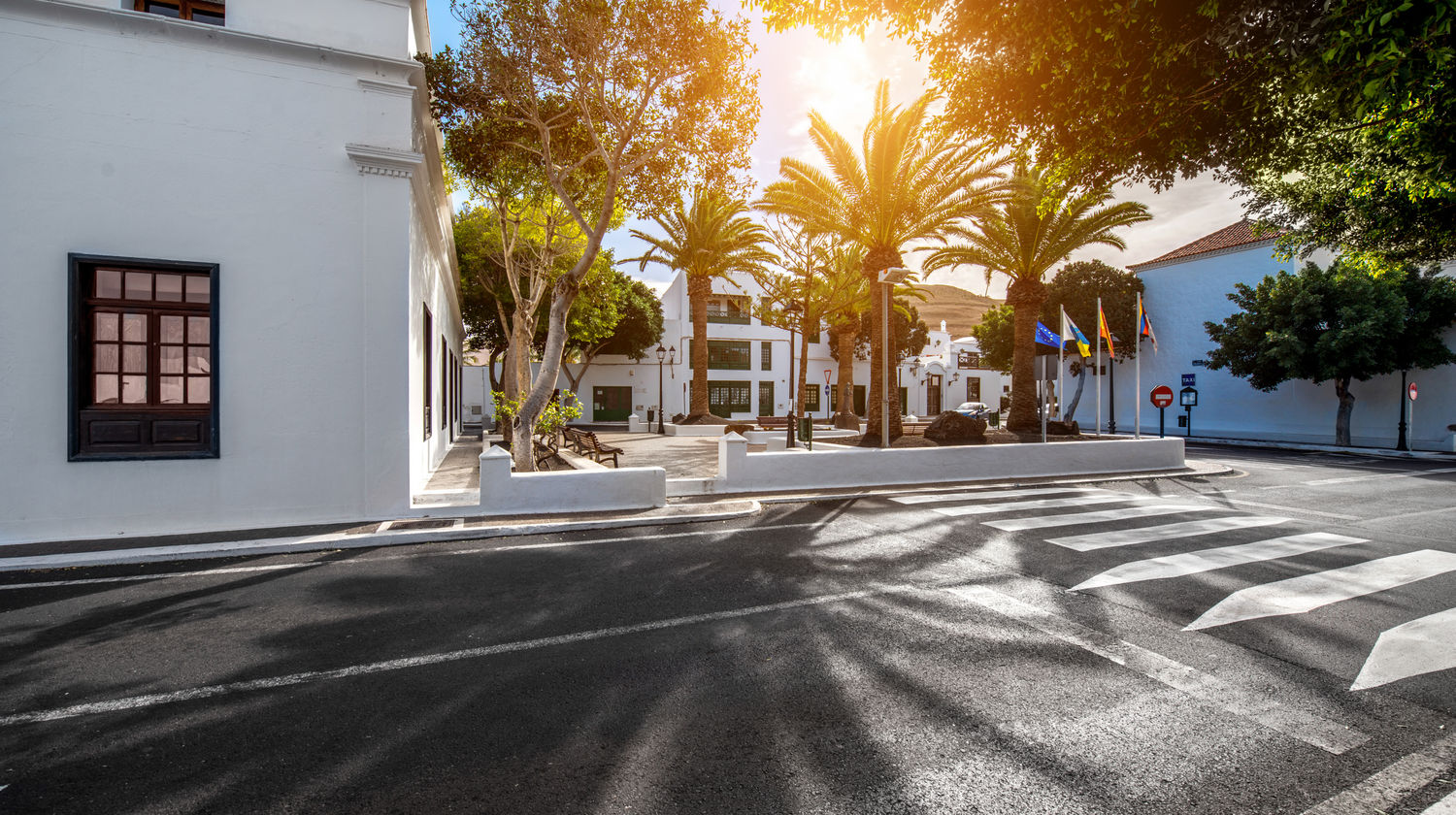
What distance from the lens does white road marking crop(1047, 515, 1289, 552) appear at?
7.38 metres

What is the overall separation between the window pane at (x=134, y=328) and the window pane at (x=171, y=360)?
0.26 m

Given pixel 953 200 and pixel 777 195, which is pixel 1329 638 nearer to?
pixel 953 200

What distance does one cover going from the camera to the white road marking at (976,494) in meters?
10.7

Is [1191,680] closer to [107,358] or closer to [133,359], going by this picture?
[133,359]

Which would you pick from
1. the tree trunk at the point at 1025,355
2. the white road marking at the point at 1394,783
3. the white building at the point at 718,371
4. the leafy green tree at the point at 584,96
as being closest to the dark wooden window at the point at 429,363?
Result: the leafy green tree at the point at 584,96

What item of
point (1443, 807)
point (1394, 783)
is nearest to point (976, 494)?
point (1394, 783)

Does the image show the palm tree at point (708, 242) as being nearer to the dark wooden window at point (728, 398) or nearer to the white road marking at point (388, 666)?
the dark wooden window at point (728, 398)

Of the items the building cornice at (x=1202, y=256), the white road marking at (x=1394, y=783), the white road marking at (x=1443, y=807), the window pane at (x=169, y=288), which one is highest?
the building cornice at (x=1202, y=256)

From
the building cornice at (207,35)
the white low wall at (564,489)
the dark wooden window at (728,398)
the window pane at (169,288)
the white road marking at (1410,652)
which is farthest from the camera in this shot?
the dark wooden window at (728,398)

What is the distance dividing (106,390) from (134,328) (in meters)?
0.81

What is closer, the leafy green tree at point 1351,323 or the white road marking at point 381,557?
the white road marking at point 381,557

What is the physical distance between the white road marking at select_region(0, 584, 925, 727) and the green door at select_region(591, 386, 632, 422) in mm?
40280

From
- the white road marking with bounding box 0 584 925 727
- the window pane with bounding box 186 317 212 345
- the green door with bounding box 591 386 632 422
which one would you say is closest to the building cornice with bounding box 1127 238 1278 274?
the green door with bounding box 591 386 632 422

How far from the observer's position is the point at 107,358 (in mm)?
7586
